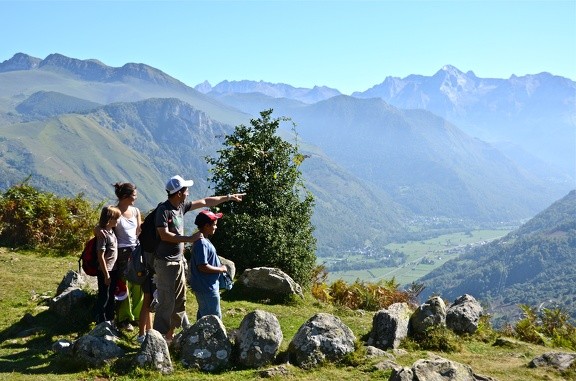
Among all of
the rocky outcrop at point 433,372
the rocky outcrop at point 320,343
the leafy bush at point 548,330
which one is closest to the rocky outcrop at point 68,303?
the rocky outcrop at point 320,343

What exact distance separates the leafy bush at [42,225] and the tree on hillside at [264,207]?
545 cm

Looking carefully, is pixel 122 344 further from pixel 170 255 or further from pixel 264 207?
pixel 264 207

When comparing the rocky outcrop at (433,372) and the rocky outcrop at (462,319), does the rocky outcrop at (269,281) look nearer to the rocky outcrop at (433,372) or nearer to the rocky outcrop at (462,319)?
the rocky outcrop at (462,319)

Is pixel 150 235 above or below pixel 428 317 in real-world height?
above

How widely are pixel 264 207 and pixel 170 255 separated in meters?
9.48

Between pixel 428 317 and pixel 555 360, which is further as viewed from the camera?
pixel 428 317

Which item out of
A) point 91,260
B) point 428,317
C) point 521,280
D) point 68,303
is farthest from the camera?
point 521,280

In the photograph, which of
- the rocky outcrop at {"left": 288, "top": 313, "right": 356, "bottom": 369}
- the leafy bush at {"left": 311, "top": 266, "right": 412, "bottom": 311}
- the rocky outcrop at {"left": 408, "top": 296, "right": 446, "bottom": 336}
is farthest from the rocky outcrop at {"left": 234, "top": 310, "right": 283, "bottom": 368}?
the leafy bush at {"left": 311, "top": 266, "right": 412, "bottom": 311}

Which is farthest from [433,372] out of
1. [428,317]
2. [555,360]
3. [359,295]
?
[359,295]

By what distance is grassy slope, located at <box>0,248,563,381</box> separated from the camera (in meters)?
8.42

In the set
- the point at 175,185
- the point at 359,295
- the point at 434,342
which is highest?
the point at 175,185

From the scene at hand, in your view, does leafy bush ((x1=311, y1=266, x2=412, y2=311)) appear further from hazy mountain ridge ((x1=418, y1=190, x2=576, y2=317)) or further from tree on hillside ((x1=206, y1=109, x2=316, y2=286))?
hazy mountain ridge ((x1=418, y1=190, x2=576, y2=317))

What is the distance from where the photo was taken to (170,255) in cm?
879

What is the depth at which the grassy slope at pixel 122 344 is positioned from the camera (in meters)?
8.42
